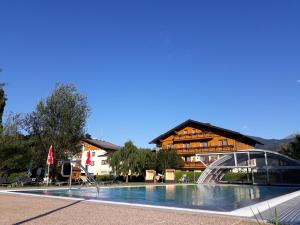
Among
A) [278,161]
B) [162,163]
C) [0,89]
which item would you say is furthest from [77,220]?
[162,163]

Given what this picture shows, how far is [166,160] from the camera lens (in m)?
46.0

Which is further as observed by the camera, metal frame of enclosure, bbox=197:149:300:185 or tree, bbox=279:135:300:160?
tree, bbox=279:135:300:160

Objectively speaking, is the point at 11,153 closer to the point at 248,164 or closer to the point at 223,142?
the point at 248,164

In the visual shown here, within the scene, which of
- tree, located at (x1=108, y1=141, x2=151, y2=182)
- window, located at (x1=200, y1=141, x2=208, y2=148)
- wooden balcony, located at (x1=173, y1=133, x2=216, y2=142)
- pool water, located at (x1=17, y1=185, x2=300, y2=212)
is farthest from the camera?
window, located at (x1=200, y1=141, x2=208, y2=148)

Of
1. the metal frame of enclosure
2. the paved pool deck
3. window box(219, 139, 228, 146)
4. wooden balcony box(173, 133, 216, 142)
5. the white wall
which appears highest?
wooden balcony box(173, 133, 216, 142)

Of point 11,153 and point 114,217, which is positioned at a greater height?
point 11,153

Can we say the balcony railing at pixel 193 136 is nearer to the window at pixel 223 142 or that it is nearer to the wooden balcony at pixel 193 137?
the wooden balcony at pixel 193 137

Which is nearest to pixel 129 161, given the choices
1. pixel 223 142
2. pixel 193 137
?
pixel 193 137

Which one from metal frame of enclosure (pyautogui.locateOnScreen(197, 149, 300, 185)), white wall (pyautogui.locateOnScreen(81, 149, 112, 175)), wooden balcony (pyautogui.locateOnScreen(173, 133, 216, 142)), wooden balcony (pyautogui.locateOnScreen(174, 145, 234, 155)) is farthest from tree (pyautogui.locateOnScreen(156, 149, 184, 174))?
white wall (pyautogui.locateOnScreen(81, 149, 112, 175))

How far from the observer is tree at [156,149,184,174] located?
45.5 meters

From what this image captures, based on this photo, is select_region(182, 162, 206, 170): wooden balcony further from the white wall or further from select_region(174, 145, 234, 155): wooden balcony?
the white wall

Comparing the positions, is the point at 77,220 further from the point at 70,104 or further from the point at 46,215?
the point at 70,104

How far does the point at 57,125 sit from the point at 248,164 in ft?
69.2

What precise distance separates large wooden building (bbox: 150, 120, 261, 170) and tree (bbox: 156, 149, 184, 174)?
4.54m
